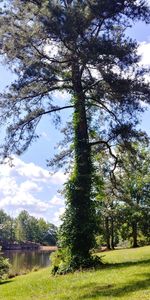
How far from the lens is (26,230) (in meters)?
166

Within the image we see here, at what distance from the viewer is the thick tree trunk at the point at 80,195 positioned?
2056 cm

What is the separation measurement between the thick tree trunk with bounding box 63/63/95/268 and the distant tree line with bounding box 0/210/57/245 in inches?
5492

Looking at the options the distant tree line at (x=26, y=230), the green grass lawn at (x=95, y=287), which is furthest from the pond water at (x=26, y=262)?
the distant tree line at (x=26, y=230)

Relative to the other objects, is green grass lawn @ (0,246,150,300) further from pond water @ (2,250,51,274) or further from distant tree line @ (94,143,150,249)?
pond water @ (2,250,51,274)

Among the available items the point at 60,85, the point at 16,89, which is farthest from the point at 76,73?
the point at 16,89

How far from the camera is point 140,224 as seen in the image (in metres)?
53.3

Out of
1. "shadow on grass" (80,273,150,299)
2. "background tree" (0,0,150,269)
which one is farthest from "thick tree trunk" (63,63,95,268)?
"shadow on grass" (80,273,150,299)

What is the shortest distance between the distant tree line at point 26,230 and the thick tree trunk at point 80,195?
13950 centimetres

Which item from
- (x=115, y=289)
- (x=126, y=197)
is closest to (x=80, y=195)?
(x=126, y=197)

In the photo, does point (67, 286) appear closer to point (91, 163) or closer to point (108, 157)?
point (91, 163)

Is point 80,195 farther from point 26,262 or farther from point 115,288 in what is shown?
point 26,262

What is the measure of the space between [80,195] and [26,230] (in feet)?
489

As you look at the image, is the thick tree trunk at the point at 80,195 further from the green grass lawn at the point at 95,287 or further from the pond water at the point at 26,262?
the pond water at the point at 26,262

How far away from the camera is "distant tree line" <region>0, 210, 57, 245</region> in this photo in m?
163
